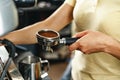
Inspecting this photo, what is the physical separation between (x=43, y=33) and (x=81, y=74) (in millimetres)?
248

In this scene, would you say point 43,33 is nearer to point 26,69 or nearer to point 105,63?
point 26,69

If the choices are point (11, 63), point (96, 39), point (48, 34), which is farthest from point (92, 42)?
point (11, 63)

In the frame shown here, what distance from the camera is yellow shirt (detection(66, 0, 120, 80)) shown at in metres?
0.75

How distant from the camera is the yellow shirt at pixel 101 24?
0.75 meters

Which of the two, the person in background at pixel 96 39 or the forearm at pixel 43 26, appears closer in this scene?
the person in background at pixel 96 39

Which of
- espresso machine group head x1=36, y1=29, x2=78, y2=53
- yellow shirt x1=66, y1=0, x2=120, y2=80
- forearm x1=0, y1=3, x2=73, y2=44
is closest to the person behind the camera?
espresso machine group head x1=36, y1=29, x2=78, y2=53

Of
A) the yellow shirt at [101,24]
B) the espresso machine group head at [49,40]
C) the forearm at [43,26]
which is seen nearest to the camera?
the espresso machine group head at [49,40]

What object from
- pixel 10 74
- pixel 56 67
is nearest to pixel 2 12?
pixel 10 74

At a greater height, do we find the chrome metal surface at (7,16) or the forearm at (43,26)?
the chrome metal surface at (7,16)

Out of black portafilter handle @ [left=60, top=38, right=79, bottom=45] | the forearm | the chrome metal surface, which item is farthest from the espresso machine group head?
the forearm

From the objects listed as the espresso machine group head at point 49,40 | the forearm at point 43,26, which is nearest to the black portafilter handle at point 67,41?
the espresso machine group head at point 49,40

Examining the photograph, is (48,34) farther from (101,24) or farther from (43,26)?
(43,26)

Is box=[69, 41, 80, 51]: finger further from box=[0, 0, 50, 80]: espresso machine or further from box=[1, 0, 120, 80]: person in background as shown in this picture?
box=[0, 0, 50, 80]: espresso machine

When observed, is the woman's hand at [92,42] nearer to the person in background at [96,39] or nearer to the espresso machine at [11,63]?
the person in background at [96,39]
